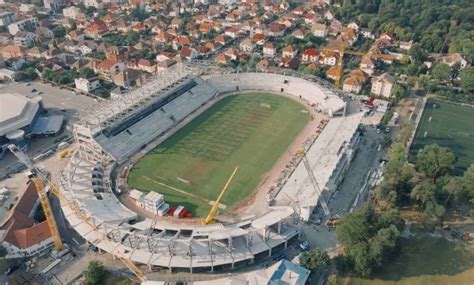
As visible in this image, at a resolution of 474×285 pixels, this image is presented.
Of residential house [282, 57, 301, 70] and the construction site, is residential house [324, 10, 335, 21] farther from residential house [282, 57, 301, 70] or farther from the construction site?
the construction site

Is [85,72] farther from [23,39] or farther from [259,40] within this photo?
[259,40]

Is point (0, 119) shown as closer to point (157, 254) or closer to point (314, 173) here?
Answer: point (157, 254)

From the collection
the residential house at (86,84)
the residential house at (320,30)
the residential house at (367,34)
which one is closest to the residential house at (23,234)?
the residential house at (86,84)

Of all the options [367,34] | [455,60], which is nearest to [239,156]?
[455,60]

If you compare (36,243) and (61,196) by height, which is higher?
(61,196)

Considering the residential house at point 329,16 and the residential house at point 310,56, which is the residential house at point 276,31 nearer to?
the residential house at point 329,16

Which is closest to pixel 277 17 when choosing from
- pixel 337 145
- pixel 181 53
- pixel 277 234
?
pixel 181 53

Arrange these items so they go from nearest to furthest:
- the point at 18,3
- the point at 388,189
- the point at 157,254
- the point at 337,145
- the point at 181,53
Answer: the point at 157,254
the point at 388,189
the point at 337,145
the point at 181,53
the point at 18,3
